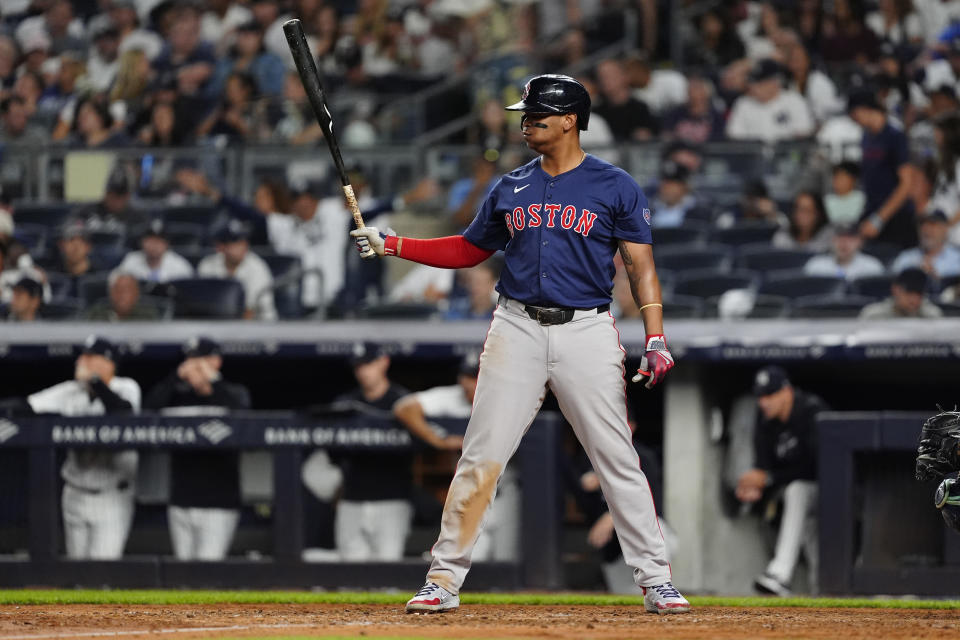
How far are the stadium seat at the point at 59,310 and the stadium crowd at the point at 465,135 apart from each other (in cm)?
1

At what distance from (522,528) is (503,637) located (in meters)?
3.69

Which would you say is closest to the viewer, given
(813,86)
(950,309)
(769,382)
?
(769,382)

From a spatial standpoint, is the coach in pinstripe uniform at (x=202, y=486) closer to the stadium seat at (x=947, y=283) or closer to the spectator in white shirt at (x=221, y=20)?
the stadium seat at (x=947, y=283)

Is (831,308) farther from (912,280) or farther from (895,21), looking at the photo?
(895,21)

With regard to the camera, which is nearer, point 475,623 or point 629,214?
point 475,623

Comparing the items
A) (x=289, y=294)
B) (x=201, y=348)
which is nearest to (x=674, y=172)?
(x=289, y=294)

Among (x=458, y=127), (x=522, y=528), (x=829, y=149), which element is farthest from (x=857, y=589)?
(x=458, y=127)

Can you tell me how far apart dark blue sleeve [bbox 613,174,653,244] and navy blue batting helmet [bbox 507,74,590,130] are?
0.24 meters

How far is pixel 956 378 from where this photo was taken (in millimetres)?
9109

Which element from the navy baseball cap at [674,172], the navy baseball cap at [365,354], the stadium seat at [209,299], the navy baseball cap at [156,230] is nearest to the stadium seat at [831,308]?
the navy baseball cap at [674,172]

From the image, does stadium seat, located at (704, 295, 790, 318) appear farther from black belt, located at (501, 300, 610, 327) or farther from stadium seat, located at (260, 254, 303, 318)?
black belt, located at (501, 300, 610, 327)

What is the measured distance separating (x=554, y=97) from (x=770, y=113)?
6.65 m

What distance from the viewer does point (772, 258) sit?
9836mm

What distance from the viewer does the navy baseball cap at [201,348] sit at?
8.36 meters
